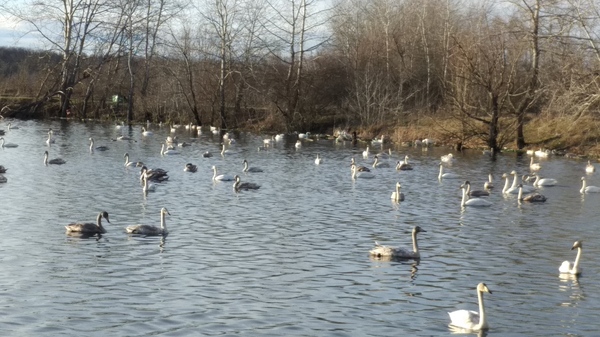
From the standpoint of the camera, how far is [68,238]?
717 inches

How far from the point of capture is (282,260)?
1670 cm

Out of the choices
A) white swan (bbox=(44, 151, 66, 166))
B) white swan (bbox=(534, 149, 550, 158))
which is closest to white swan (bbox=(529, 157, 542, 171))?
white swan (bbox=(534, 149, 550, 158))

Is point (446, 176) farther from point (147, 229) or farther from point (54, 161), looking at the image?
point (147, 229)

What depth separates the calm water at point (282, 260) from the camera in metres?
12.5

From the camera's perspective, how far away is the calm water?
494 inches

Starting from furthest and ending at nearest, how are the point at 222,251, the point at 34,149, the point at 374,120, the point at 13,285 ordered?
the point at 374,120 < the point at 34,149 < the point at 222,251 < the point at 13,285

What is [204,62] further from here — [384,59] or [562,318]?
[562,318]

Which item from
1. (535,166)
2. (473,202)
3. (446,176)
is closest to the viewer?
(473,202)

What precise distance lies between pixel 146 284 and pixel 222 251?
3194 mm

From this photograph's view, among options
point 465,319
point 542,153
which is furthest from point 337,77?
point 465,319

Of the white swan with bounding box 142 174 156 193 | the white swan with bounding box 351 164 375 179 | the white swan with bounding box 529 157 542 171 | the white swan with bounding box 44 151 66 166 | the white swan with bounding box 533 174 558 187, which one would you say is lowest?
the white swan with bounding box 142 174 156 193

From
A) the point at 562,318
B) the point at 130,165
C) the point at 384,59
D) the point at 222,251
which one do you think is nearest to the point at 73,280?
the point at 222,251

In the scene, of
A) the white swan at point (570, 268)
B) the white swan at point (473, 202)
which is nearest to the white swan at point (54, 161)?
the white swan at point (473, 202)

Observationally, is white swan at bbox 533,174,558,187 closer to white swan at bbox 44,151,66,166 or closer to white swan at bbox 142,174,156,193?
white swan at bbox 142,174,156,193
